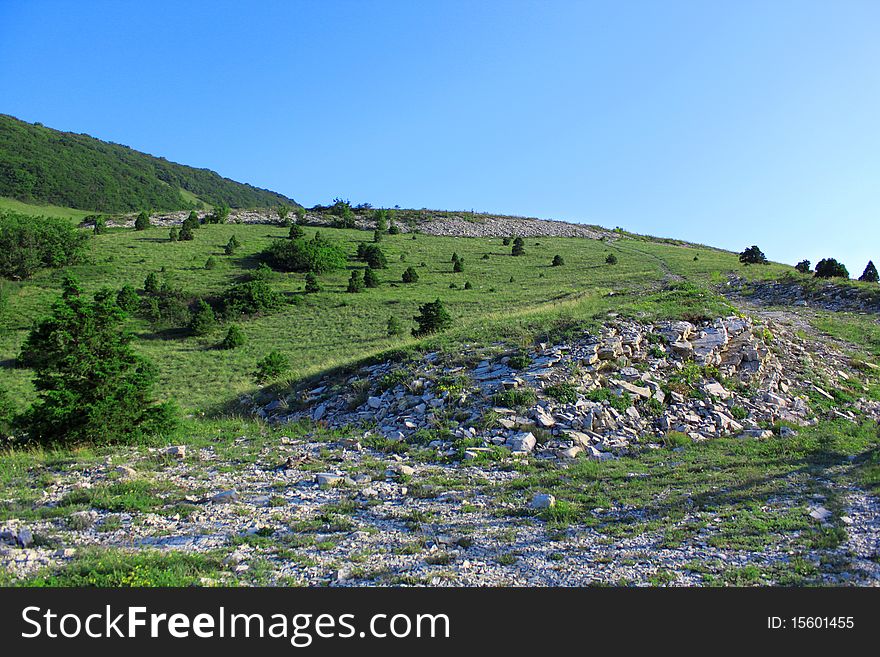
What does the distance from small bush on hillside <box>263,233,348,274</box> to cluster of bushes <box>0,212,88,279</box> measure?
1772 centimetres

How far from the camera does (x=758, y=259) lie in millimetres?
48656

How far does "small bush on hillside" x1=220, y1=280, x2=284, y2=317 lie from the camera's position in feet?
122

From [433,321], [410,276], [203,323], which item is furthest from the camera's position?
[410,276]

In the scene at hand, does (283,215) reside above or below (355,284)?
above

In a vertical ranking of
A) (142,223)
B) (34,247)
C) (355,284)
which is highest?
(142,223)

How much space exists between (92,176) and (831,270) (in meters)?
156

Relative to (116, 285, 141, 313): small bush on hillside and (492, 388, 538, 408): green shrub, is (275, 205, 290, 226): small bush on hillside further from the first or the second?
(492, 388, 538, 408): green shrub

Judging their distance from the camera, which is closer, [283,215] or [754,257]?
[754,257]

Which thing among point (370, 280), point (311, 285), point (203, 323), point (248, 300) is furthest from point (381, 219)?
point (203, 323)

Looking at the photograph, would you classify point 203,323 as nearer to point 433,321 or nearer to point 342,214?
point 433,321

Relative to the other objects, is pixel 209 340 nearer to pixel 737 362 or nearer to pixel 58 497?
pixel 58 497

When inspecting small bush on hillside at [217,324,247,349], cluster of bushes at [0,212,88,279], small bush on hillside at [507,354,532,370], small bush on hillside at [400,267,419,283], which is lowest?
small bush on hillside at [507,354,532,370]

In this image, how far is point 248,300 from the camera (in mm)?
Result: 37812

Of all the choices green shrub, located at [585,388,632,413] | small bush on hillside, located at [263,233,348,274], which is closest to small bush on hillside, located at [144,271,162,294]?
small bush on hillside, located at [263,233,348,274]
